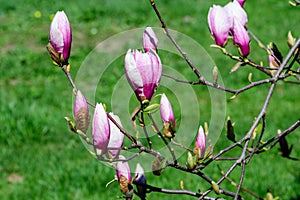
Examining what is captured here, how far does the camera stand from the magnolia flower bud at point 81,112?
117 cm

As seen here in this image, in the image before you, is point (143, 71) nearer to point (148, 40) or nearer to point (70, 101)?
point (148, 40)

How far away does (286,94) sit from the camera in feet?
16.3

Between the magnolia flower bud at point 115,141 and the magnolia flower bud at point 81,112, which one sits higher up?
the magnolia flower bud at point 81,112

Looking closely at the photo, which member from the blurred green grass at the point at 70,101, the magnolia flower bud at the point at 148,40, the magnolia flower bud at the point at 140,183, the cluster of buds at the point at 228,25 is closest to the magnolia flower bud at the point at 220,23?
the cluster of buds at the point at 228,25

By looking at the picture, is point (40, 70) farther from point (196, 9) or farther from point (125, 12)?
point (196, 9)

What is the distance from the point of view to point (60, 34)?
1.21 meters

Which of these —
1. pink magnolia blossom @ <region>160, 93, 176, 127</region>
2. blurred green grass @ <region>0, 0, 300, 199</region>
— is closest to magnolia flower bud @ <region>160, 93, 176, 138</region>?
pink magnolia blossom @ <region>160, 93, 176, 127</region>

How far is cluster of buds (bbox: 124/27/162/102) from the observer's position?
112 centimetres

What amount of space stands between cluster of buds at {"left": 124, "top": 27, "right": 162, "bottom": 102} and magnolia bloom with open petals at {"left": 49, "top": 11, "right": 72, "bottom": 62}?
16 centimetres

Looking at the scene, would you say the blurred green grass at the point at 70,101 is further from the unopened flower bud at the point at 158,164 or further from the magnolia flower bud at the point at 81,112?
the magnolia flower bud at the point at 81,112

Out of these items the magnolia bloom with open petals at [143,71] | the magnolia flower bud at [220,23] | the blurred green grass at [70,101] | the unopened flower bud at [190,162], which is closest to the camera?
the magnolia bloom with open petals at [143,71]

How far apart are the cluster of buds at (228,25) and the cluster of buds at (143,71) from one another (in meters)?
0.27

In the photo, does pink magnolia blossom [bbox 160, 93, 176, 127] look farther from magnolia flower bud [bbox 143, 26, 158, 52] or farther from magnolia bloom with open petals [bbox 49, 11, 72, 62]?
magnolia bloom with open petals [bbox 49, 11, 72, 62]

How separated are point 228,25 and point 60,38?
0.42 m
